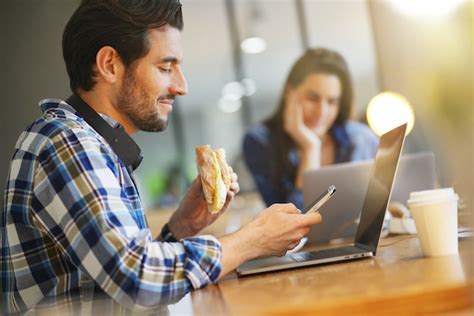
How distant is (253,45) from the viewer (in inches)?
221

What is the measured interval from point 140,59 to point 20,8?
3481mm

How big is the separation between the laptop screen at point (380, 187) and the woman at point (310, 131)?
1.64 metres

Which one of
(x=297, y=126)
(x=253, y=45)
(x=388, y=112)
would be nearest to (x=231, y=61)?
(x=253, y=45)

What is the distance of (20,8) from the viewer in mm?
4426

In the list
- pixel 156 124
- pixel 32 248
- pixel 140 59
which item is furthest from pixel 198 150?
pixel 32 248

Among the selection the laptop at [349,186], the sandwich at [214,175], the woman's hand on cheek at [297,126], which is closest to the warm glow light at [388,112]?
the woman's hand on cheek at [297,126]

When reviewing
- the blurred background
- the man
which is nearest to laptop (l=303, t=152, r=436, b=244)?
the man

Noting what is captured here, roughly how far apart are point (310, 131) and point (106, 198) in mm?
2348

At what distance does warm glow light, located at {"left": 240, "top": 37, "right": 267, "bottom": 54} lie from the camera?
5582 mm

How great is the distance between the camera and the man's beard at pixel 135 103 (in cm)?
136

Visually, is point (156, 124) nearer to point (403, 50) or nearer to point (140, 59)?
point (140, 59)

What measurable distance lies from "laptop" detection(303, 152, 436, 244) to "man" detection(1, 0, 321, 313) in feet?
1.49

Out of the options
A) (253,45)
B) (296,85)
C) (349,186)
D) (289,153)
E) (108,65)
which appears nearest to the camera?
(108,65)

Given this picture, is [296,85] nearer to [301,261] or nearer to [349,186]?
[349,186]
